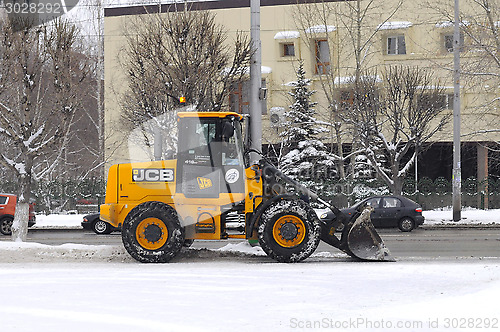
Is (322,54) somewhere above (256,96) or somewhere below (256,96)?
above

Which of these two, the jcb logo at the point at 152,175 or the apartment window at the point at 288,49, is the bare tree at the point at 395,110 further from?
the jcb logo at the point at 152,175

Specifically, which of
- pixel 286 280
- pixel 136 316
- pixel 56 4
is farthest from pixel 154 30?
pixel 136 316

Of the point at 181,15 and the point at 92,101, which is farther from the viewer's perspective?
the point at 92,101

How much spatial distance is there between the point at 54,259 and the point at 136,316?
21.4ft

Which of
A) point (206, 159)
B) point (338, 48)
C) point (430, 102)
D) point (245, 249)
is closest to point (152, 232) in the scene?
point (206, 159)

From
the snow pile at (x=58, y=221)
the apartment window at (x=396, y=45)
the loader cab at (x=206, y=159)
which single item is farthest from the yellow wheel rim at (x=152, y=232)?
the apartment window at (x=396, y=45)

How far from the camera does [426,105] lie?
1082 inches

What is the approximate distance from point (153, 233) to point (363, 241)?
3.86m

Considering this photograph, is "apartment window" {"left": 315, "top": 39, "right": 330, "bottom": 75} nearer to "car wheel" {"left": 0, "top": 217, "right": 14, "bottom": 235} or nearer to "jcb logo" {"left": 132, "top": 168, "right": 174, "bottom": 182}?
"car wheel" {"left": 0, "top": 217, "right": 14, "bottom": 235}

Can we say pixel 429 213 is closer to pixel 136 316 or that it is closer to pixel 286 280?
pixel 286 280

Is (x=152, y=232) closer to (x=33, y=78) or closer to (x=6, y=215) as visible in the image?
(x=33, y=78)

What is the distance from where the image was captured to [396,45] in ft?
116

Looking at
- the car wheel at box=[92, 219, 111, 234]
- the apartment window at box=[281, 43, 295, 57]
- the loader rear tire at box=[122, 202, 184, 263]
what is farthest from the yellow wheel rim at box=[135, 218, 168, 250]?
the apartment window at box=[281, 43, 295, 57]

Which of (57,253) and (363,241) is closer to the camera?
(363,241)
